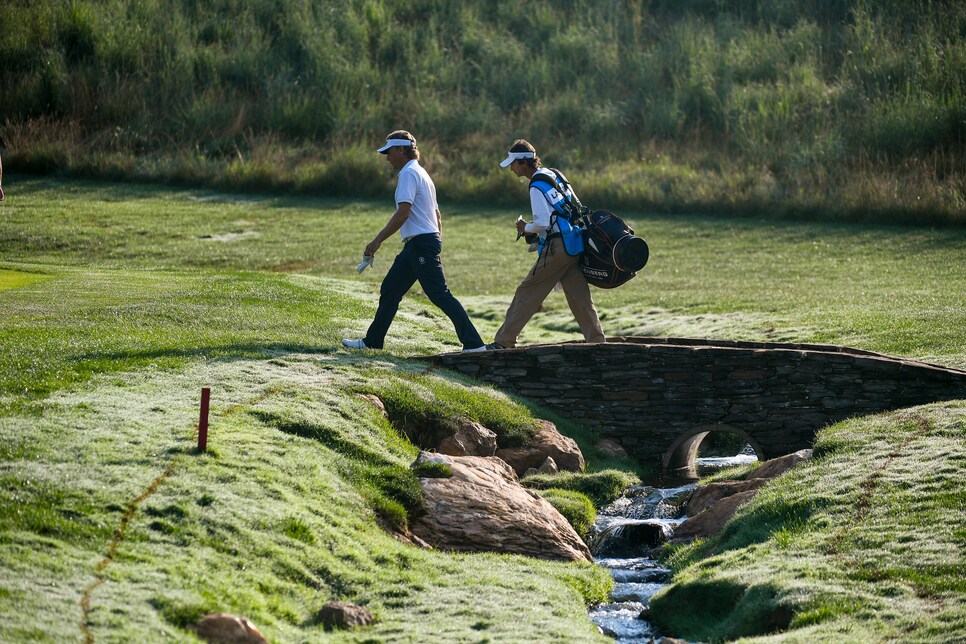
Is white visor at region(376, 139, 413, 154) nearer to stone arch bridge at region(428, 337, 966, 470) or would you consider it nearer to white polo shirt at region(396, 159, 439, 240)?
white polo shirt at region(396, 159, 439, 240)

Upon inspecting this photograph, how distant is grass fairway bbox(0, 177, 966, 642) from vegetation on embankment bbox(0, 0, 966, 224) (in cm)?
1004

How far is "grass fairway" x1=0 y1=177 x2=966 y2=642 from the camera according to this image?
8.51 m

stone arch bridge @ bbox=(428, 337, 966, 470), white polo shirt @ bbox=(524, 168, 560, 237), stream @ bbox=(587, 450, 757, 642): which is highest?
white polo shirt @ bbox=(524, 168, 560, 237)

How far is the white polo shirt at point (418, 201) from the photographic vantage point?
15.0 metres

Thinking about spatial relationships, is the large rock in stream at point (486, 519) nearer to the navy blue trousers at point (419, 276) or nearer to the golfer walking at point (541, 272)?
the navy blue trousers at point (419, 276)

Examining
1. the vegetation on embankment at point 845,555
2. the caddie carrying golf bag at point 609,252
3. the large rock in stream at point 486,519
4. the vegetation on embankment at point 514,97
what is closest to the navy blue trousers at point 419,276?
the caddie carrying golf bag at point 609,252

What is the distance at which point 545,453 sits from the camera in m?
14.7

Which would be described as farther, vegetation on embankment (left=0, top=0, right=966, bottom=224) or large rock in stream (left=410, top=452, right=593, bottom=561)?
vegetation on embankment (left=0, top=0, right=966, bottom=224)

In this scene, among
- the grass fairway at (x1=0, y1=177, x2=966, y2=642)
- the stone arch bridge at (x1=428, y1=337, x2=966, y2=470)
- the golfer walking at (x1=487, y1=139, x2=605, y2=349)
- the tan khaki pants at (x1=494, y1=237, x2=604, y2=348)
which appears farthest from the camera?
the stone arch bridge at (x1=428, y1=337, x2=966, y2=470)

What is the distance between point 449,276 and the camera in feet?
91.8

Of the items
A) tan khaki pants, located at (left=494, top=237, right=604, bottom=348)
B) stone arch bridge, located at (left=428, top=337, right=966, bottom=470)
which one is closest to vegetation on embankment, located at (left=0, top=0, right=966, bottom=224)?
stone arch bridge, located at (left=428, top=337, right=966, bottom=470)

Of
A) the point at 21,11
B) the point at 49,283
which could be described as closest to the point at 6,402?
the point at 49,283

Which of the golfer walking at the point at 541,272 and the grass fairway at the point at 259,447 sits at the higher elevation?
the golfer walking at the point at 541,272

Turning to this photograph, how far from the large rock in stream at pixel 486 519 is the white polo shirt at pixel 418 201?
364cm
